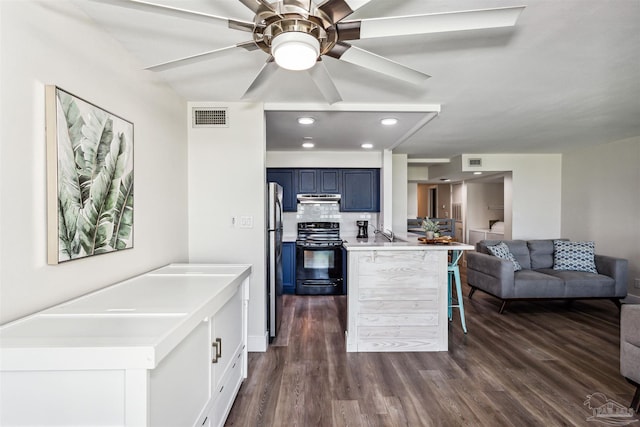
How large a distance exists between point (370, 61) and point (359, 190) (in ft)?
12.3

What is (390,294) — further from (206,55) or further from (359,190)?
(359,190)

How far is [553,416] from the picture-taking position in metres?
1.91

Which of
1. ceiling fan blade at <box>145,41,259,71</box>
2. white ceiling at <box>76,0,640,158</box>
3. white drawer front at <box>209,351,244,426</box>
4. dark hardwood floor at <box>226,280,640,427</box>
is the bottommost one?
dark hardwood floor at <box>226,280,640,427</box>

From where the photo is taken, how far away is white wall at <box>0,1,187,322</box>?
1.17 metres

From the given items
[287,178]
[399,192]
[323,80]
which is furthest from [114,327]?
[399,192]

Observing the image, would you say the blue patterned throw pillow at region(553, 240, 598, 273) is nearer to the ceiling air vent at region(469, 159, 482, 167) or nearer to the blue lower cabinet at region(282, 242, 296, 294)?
the ceiling air vent at region(469, 159, 482, 167)

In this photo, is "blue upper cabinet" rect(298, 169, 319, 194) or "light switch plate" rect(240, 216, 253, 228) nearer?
"light switch plate" rect(240, 216, 253, 228)

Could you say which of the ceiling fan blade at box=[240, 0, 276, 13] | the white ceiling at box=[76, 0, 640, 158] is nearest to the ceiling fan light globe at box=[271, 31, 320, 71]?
the ceiling fan blade at box=[240, 0, 276, 13]

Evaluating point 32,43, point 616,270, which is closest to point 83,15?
point 32,43

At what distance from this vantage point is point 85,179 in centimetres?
151

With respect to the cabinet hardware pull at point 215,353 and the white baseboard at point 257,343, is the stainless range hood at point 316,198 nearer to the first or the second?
the white baseboard at point 257,343

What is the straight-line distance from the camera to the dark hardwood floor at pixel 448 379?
1924 millimetres

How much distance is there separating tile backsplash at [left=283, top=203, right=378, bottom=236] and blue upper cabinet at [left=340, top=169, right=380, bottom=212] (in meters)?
0.23

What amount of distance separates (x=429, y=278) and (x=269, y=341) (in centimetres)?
165
